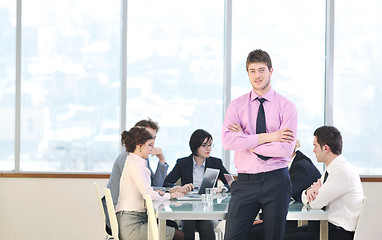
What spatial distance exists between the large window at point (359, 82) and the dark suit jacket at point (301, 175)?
2185mm

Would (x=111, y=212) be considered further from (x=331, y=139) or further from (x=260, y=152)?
(x=331, y=139)

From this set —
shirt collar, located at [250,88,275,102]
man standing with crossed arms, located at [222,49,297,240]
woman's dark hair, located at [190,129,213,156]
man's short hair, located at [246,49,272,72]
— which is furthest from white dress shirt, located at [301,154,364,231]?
woman's dark hair, located at [190,129,213,156]

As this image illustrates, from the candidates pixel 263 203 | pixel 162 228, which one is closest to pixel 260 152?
pixel 263 203

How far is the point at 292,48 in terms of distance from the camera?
667cm

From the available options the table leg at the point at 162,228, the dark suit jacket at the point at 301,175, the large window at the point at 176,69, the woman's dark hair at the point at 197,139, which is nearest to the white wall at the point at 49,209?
the large window at the point at 176,69

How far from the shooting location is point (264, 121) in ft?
12.0

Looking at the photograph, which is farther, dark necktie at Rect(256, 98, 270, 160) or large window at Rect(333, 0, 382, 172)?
large window at Rect(333, 0, 382, 172)

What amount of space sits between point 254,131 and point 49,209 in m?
3.45

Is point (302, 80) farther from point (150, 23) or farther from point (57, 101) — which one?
point (57, 101)

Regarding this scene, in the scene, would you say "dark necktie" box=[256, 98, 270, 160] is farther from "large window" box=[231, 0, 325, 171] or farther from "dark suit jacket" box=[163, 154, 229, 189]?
"large window" box=[231, 0, 325, 171]

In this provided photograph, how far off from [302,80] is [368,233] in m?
1.83

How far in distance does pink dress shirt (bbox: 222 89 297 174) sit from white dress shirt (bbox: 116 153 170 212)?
830mm

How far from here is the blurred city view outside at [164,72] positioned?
21.4ft

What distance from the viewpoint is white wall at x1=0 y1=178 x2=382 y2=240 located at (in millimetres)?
6379
